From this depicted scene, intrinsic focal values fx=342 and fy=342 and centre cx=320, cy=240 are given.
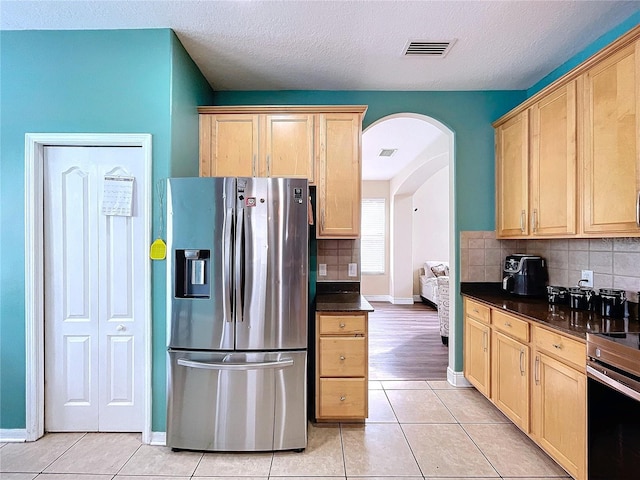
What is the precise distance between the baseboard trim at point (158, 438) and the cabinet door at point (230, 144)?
1962 millimetres

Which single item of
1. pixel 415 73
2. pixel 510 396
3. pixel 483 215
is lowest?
pixel 510 396

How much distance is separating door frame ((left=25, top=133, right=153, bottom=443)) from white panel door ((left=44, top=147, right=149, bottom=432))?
50 millimetres

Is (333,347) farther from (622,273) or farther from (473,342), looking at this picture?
(622,273)

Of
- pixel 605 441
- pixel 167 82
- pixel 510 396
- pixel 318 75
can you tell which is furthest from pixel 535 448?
pixel 167 82

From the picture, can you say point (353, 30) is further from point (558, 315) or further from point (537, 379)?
point (537, 379)

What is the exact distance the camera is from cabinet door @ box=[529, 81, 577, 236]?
229 cm

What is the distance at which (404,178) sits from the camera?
6938 millimetres

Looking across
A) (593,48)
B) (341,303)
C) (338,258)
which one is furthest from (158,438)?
(593,48)

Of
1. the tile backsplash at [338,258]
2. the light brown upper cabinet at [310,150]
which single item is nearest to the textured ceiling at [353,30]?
the light brown upper cabinet at [310,150]

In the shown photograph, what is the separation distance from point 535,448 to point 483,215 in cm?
194

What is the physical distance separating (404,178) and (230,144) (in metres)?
4.76

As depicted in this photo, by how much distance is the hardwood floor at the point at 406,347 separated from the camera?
3.64 meters

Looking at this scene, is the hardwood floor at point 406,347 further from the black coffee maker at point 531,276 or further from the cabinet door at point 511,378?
the black coffee maker at point 531,276

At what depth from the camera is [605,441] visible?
166 centimetres
